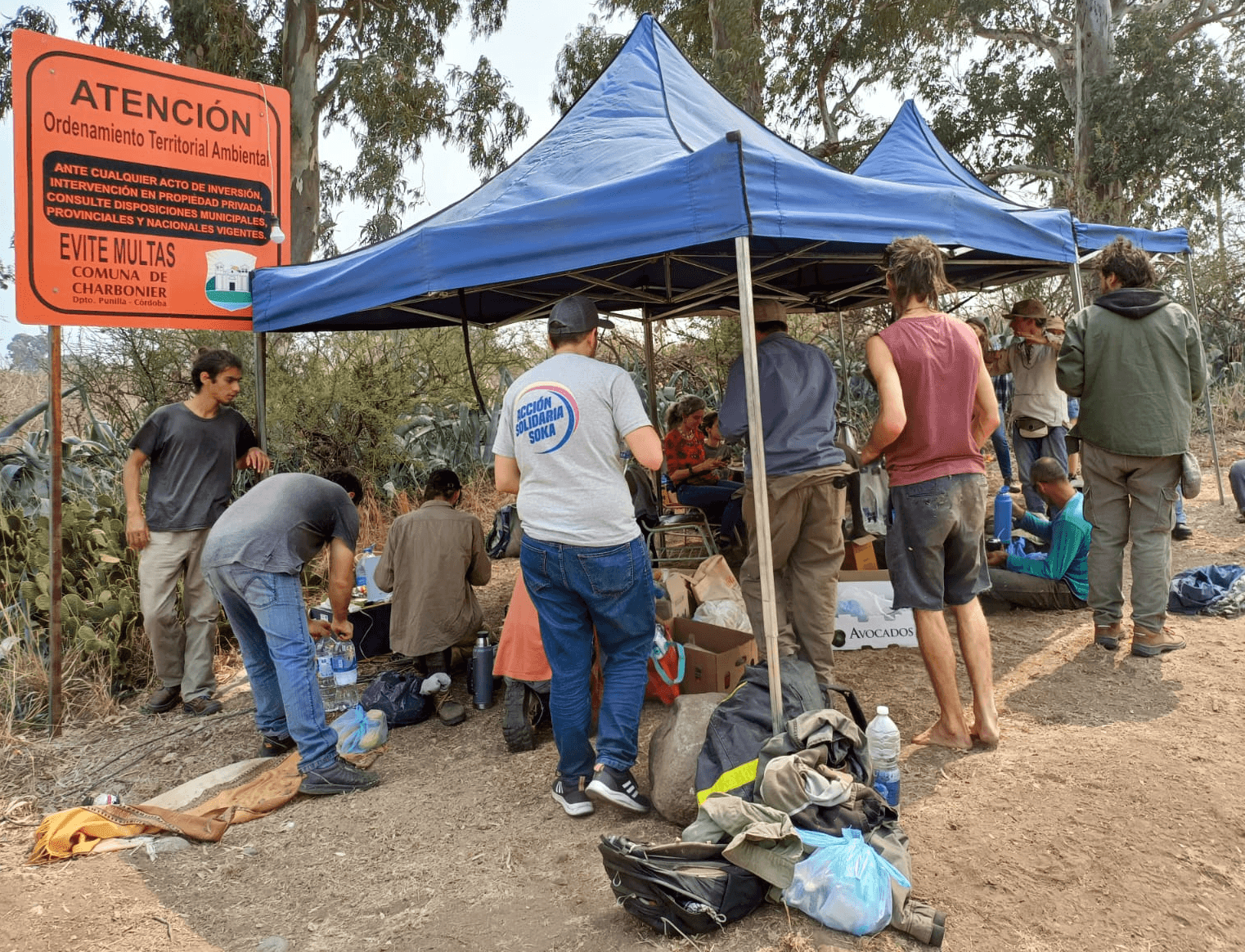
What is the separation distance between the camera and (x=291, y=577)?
3.66m

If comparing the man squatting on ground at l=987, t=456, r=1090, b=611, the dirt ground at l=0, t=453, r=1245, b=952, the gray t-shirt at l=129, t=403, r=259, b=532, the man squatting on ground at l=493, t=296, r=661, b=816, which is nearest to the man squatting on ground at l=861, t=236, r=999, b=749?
the dirt ground at l=0, t=453, r=1245, b=952

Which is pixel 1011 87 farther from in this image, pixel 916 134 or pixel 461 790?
pixel 461 790

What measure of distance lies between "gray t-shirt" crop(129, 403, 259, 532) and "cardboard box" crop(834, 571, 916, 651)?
11.5 feet

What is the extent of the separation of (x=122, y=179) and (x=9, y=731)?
2932 mm

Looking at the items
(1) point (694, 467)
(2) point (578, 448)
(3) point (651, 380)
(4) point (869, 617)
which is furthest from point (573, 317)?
(3) point (651, 380)

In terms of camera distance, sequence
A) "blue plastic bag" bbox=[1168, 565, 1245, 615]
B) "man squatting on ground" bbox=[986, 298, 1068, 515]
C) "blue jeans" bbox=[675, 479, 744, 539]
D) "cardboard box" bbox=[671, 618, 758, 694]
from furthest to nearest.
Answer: "blue jeans" bbox=[675, 479, 744, 539]
"man squatting on ground" bbox=[986, 298, 1068, 515]
"blue plastic bag" bbox=[1168, 565, 1245, 615]
"cardboard box" bbox=[671, 618, 758, 694]

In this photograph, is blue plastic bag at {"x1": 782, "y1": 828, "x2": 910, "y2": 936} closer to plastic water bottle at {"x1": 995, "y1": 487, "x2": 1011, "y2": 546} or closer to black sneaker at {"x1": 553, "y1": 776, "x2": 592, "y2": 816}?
black sneaker at {"x1": 553, "y1": 776, "x2": 592, "y2": 816}

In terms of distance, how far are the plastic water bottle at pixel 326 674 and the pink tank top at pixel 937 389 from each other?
317 centimetres

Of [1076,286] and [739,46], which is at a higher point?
[739,46]

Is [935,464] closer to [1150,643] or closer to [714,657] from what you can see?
[714,657]

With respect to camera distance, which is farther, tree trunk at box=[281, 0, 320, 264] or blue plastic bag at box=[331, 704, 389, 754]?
tree trunk at box=[281, 0, 320, 264]

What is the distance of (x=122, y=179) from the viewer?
4.57 metres

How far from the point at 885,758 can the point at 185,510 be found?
3.72m

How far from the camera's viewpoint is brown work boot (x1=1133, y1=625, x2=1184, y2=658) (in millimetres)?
4348
